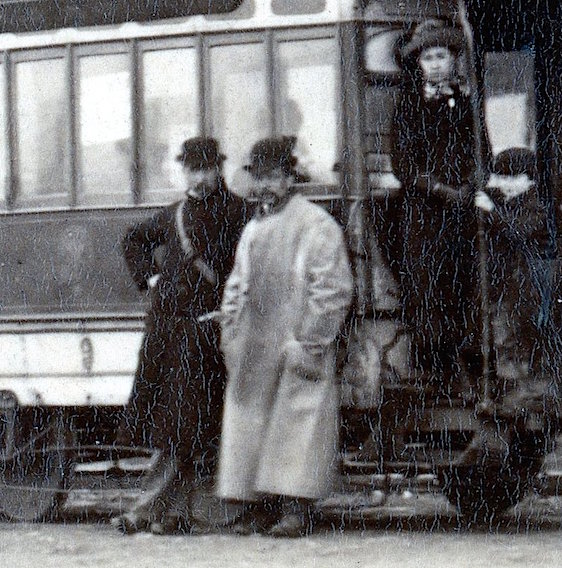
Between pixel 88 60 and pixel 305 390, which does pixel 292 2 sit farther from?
pixel 305 390

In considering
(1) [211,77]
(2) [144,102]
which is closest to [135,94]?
(2) [144,102]

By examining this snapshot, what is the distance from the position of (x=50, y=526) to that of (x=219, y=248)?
1786 mm

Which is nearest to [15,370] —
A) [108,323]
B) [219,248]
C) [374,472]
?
[108,323]

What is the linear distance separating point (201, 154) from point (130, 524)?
1.88m

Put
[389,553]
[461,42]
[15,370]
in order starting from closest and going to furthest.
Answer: [389,553] < [461,42] < [15,370]

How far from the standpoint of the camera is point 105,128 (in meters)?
7.96

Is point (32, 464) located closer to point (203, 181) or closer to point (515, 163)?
point (203, 181)

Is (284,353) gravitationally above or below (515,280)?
below

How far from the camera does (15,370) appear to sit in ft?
26.7

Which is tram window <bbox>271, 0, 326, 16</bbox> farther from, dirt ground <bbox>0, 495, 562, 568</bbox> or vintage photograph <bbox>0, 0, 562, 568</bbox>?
dirt ground <bbox>0, 495, 562, 568</bbox>

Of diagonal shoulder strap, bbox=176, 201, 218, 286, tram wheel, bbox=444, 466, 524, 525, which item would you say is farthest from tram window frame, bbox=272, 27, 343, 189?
tram wheel, bbox=444, 466, 524, 525

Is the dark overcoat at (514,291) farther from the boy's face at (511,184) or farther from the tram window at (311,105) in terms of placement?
the tram window at (311,105)

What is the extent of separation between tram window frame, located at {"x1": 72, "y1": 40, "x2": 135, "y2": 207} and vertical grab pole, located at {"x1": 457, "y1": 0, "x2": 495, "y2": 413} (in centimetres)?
168

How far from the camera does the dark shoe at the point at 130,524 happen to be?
304 inches
